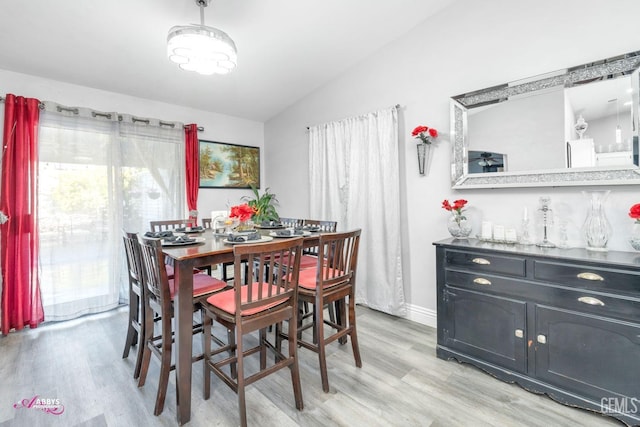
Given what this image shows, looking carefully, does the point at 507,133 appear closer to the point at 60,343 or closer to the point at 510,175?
the point at 510,175

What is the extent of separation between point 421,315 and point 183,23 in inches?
140

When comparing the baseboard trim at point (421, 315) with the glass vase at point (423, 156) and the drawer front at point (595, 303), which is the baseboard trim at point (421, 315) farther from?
the glass vase at point (423, 156)

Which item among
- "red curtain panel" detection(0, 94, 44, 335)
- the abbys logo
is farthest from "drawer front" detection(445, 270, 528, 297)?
"red curtain panel" detection(0, 94, 44, 335)

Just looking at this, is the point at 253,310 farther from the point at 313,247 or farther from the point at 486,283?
the point at 486,283

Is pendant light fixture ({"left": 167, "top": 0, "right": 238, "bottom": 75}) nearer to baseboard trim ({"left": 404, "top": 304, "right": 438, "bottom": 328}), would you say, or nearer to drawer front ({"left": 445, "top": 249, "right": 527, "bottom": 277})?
drawer front ({"left": 445, "top": 249, "right": 527, "bottom": 277})

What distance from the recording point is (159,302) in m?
1.79

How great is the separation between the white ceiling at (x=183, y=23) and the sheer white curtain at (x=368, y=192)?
831 millimetres

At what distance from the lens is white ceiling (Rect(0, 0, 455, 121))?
2.31 meters

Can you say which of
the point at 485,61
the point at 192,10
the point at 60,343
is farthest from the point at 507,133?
the point at 60,343

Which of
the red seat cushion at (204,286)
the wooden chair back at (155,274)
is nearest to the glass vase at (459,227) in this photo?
the red seat cushion at (204,286)

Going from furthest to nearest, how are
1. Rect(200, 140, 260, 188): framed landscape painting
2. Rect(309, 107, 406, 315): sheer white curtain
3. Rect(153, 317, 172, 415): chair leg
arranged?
Rect(200, 140, 260, 188): framed landscape painting < Rect(309, 107, 406, 315): sheer white curtain < Rect(153, 317, 172, 415): chair leg

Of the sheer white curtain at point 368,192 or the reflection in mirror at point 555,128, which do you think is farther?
A: the sheer white curtain at point 368,192

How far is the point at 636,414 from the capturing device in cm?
154

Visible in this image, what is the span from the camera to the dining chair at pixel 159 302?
5.45ft
